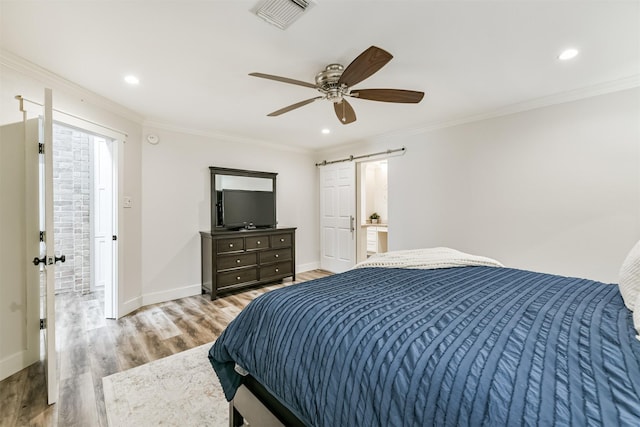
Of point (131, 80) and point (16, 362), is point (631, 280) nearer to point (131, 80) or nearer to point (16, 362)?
point (131, 80)

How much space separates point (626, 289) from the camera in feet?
4.04

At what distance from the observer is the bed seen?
70 centimetres

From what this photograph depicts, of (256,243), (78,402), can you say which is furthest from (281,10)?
(256,243)

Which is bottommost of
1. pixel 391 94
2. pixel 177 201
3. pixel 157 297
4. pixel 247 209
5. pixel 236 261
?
pixel 157 297

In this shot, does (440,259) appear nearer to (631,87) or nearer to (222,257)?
(631,87)

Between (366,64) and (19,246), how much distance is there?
293cm

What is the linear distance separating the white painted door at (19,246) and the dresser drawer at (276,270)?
2.44 metres

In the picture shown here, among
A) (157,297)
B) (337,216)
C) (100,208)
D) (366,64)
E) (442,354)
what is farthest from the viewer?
(337,216)

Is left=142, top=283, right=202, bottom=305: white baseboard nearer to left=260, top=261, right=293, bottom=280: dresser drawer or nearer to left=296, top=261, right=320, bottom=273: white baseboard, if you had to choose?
left=260, top=261, right=293, bottom=280: dresser drawer

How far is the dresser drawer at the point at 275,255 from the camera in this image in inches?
164

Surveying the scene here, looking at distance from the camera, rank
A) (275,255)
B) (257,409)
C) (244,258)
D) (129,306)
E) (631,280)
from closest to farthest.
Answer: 1. (631,280)
2. (257,409)
3. (129,306)
4. (244,258)
5. (275,255)

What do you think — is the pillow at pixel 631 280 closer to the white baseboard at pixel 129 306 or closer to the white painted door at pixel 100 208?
the white baseboard at pixel 129 306

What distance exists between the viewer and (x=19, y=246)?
2.11 meters

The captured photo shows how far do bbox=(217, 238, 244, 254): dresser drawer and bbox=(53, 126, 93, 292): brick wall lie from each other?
225 centimetres
